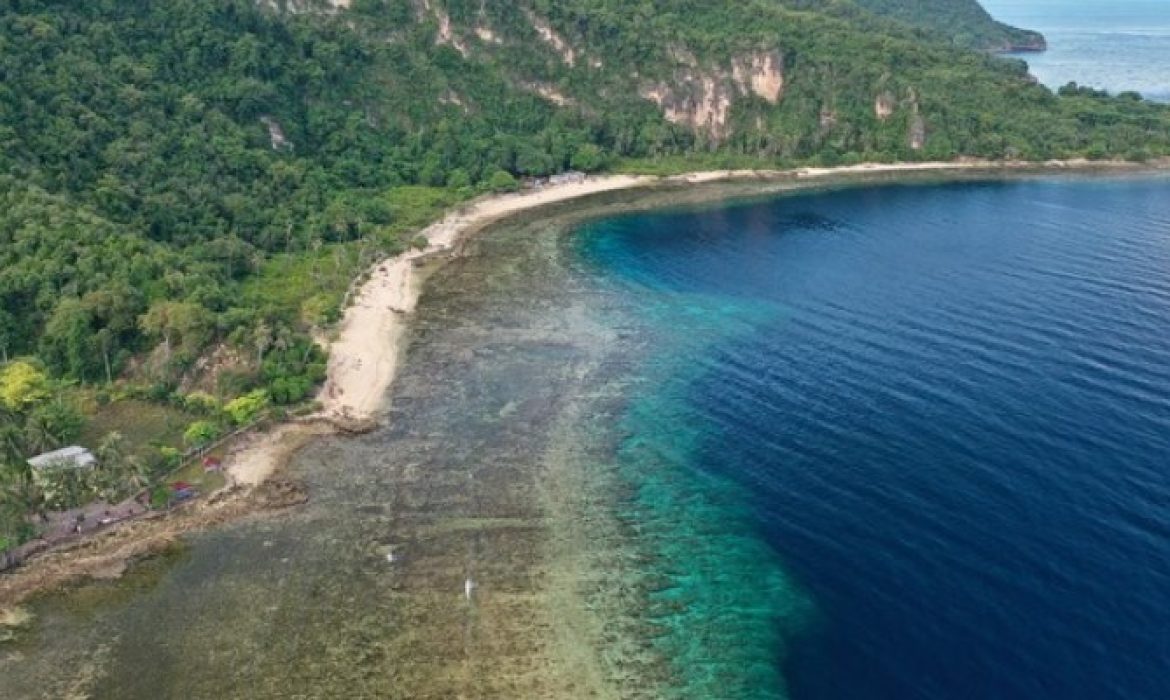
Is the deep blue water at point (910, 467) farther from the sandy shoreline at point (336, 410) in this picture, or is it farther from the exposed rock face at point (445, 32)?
the exposed rock face at point (445, 32)

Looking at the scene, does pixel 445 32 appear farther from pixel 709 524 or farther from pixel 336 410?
pixel 709 524

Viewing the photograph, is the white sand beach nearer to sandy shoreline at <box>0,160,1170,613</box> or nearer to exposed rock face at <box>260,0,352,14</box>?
sandy shoreline at <box>0,160,1170,613</box>

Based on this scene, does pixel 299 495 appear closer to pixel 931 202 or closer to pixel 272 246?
pixel 272 246

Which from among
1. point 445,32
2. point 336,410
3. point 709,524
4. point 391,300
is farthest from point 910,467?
point 445,32

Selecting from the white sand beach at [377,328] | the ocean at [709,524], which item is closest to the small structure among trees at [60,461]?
the white sand beach at [377,328]

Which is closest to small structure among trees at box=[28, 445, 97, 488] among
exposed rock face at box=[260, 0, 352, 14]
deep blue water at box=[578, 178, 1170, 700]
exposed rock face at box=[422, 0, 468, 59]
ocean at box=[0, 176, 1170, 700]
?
ocean at box=[0, 176, 1170, 700]

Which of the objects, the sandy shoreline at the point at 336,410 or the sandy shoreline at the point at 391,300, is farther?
the sandy shoreline at the point at 391,300
